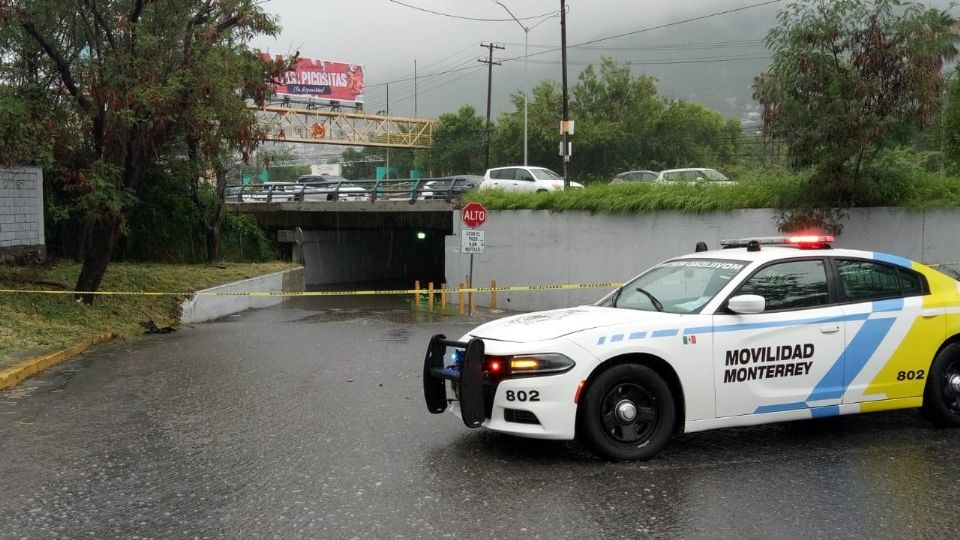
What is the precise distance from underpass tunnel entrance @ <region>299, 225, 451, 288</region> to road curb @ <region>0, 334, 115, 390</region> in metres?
23.8

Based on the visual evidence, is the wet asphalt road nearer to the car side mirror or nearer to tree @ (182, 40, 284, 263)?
the car side mirror

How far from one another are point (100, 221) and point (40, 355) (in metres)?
5.52

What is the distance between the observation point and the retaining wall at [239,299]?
63.7 feet

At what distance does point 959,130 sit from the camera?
17.9 m

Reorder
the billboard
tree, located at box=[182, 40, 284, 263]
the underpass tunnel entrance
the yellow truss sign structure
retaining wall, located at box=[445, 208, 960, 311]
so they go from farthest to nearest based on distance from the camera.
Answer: the billboard < the yellow truss sign structure < the underpass tunnel entrance < retaining wall, located at box=[445, 208, 960, 311] < tree, located at box=[182, 40, 284, 263]

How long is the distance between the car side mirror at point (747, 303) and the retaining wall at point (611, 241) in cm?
1234

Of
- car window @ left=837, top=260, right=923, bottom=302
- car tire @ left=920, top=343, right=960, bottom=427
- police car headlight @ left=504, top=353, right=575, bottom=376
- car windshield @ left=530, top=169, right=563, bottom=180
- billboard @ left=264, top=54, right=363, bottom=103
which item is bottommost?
car tire @ left=920, top=343, right=960, bottom=427

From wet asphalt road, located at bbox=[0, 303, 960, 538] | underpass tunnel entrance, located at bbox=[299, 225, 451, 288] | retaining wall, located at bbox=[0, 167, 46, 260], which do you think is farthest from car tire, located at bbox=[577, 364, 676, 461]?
underpass tunnel entrance, located at bbox=[299, 225, 451, 288]

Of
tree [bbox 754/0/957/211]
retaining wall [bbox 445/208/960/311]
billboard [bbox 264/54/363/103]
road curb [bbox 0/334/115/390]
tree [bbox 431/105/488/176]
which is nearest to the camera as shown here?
road curb [bbox 0/334/115/390]

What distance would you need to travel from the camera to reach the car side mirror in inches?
238

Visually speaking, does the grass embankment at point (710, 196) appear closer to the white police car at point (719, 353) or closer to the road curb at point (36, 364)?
the white police car at point (719, 353)

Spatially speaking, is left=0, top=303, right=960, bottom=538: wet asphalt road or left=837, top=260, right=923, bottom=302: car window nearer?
left=0, top=303, right=960, bottom=538: wet asphalt road

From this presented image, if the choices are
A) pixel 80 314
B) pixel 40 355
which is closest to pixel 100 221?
pixel 80 314

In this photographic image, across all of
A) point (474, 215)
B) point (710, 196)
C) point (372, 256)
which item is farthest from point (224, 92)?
point (372, 256)
